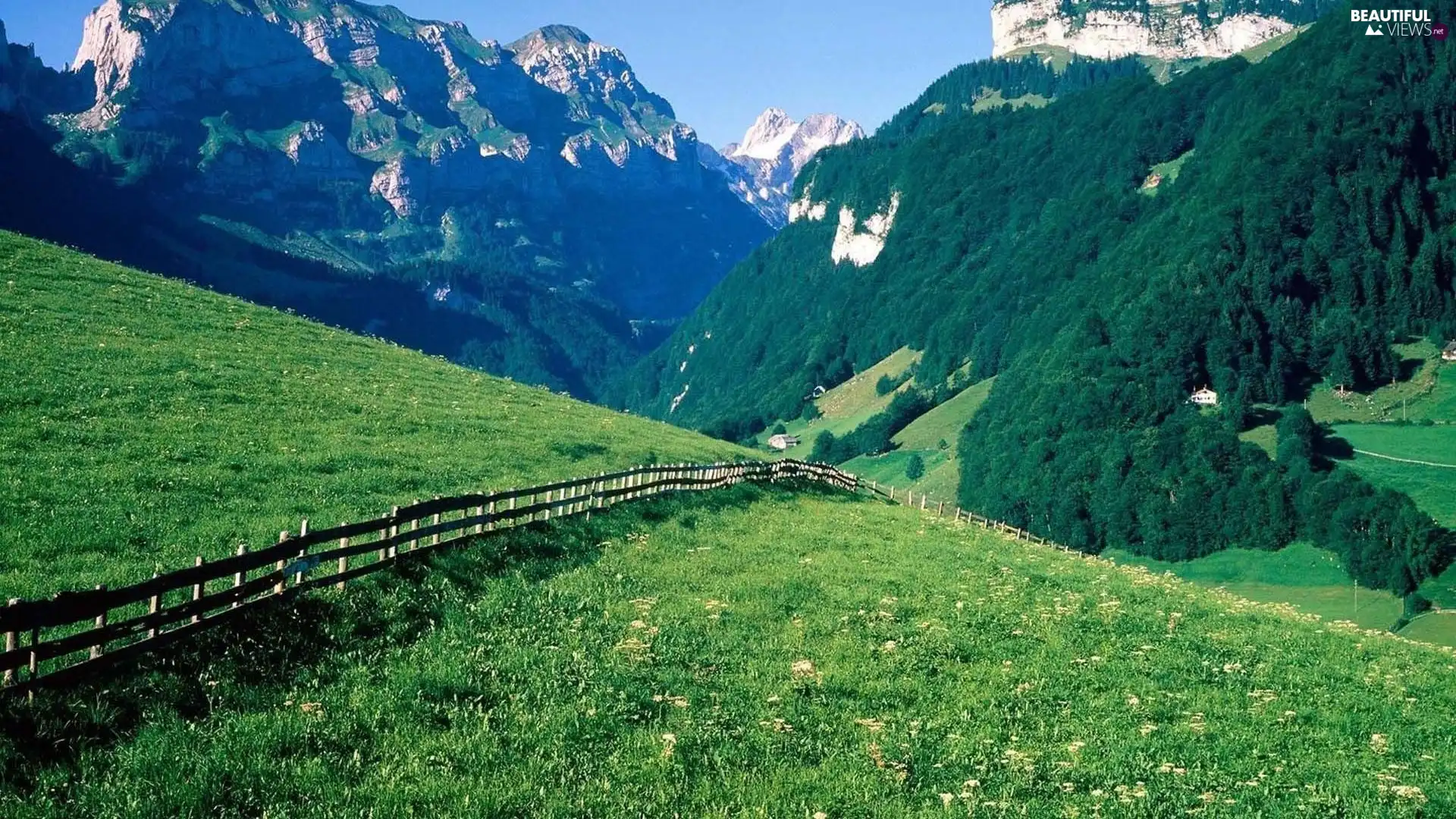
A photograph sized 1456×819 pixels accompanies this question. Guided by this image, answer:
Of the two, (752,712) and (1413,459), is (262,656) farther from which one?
(1413,459)

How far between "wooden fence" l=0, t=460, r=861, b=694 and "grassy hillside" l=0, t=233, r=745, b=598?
2.84m

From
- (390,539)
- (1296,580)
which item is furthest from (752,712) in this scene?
(1296,580)

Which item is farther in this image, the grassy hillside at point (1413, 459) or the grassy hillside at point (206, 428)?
the grassy hillside at point (1413, 459)

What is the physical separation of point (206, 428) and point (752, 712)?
2727 centimetres

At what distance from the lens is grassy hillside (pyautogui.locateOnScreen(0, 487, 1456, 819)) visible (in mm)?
12367

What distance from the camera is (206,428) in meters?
35.4

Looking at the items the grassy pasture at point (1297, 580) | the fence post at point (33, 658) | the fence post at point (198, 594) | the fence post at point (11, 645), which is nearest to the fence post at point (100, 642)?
the fence post at point (33, 658)

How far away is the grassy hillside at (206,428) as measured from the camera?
22.6 m

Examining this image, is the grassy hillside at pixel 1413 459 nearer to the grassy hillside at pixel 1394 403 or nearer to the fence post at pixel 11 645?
the grassy hillside at pixel 1394 403

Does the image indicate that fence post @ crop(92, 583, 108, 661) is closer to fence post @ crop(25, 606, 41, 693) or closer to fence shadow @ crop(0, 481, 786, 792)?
fence shadow @ crop(0, 481, 786, 792)

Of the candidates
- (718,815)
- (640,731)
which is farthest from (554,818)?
(640,731)

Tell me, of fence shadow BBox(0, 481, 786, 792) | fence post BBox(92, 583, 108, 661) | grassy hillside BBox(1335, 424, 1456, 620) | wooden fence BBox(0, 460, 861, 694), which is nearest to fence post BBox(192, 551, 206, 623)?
wooden fence BBox(0, 460, 861, 694)

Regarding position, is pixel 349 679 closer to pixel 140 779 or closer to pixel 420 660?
pixel 420 660

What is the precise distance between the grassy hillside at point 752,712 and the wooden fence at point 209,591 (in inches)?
31.3
